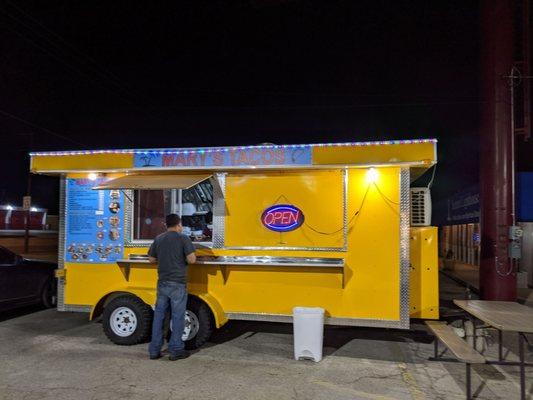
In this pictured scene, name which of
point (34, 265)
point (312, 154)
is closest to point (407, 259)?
point (312, 154)

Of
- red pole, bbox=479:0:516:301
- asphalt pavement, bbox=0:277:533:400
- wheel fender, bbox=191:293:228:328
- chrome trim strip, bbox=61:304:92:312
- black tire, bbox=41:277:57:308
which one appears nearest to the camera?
asphalt pavement, bbox=0:277:533:400


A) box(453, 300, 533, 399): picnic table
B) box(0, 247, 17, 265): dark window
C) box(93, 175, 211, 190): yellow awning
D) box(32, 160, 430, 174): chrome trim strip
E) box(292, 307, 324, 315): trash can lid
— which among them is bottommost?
box(292, 307, 324, 315): trash can lid

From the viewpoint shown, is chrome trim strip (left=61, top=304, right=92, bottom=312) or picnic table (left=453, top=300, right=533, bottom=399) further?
chrome trim strip (left=61, top=304, right=92, bottom=312)

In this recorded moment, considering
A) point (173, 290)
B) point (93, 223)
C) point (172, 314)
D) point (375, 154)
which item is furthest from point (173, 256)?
point (375, 154)

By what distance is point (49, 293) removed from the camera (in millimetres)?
9609

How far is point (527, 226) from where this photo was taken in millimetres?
15875

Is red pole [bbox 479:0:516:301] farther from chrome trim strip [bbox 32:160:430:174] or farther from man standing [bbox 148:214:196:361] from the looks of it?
man standing [bbox 148:214:196:361]

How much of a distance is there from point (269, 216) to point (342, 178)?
1155 millimetres

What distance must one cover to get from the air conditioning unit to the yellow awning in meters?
3.02

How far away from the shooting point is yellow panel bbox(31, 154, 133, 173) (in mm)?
6961

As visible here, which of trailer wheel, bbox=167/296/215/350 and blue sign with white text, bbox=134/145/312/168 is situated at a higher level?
blue sign with white text, bbox=134/145/312/168

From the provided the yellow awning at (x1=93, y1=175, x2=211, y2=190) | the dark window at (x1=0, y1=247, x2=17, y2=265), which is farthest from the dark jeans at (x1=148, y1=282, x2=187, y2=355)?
the dark window at (x1=0, y1=247, x2=17, y2=265)

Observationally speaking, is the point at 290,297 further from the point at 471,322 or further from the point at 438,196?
the point at 438,196

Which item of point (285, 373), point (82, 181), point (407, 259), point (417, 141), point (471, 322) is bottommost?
point (285, 373)
